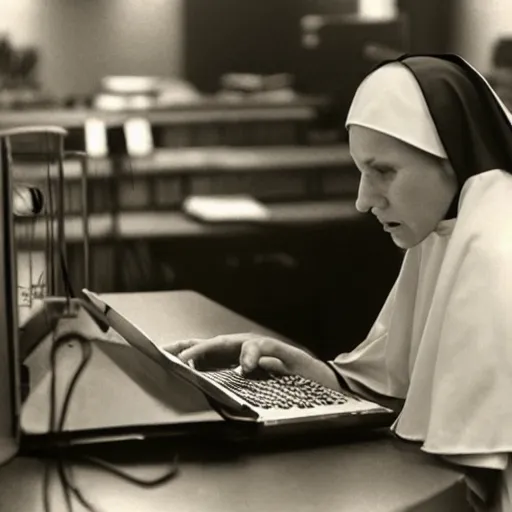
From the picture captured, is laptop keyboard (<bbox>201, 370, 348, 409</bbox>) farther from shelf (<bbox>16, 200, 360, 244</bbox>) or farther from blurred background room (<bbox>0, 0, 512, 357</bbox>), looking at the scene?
shelf (<bbox>16, 200, 360, 244</bbox>)

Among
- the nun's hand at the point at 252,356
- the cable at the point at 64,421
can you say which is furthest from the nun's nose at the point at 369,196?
the cable at the point at 64,421

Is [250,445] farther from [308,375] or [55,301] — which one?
[55,301]

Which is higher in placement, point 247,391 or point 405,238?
point 405,238

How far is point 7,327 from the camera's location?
3.63 ft

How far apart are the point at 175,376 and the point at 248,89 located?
42 cm

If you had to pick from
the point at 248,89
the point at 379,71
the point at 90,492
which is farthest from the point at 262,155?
the point at 90,492

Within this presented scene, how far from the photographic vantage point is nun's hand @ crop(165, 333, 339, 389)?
1.23m

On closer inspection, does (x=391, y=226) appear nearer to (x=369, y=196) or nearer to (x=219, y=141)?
(x=369, y=196)

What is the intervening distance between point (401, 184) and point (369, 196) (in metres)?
0.05

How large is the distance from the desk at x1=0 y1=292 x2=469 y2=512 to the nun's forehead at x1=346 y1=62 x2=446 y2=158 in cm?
41

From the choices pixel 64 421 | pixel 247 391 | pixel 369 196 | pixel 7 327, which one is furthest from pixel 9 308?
pixel 369 196

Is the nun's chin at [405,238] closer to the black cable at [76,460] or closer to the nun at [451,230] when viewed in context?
the nun at [451,230]

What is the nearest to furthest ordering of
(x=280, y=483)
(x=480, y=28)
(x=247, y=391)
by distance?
(x=280, y=483) < (x=247, y=391) < (x=480, y=28)

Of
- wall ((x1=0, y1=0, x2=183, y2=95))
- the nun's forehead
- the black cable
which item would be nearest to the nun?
the nun's forehead
